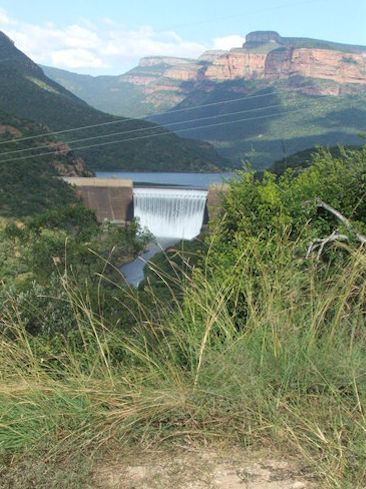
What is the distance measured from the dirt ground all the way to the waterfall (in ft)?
167

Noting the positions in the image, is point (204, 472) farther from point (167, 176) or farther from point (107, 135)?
point (107, 135)

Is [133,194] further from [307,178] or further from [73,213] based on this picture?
[307,178]

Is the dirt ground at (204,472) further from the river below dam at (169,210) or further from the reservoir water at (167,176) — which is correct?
the reservoir water at (167,176)

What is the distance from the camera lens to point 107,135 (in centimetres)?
11031

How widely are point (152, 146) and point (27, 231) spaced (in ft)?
253

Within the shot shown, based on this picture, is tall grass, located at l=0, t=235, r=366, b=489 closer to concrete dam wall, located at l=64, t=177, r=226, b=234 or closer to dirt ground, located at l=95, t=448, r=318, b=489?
dirt ground, located at l=95, t=448, r=318, b=489

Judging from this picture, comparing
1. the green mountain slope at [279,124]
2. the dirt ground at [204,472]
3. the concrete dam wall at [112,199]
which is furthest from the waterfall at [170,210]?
the dirt ground at [204,472]

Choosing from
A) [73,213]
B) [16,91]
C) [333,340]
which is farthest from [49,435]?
[16,91]

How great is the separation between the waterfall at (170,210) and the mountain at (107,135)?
46951 millimetres

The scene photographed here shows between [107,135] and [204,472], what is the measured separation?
367 feet

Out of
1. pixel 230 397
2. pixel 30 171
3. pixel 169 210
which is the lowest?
pixel 169 210

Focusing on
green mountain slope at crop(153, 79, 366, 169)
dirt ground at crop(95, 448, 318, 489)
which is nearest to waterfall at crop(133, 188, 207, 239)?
green mountain slope at crop(153, 79, 366, 169)

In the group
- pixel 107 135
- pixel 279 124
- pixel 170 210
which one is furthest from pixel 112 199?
pixel 279 124

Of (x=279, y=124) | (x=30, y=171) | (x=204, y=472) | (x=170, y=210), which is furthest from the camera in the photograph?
(x=279, y=124)
